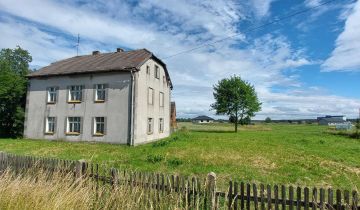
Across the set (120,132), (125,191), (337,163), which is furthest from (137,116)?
(125,191)

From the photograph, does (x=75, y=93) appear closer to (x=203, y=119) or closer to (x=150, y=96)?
(x=150, y=96)

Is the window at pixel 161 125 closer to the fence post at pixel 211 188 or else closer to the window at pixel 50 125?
the window at pixel 50 125

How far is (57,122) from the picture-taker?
27469mm

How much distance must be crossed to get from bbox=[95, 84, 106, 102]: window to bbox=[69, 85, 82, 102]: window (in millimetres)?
1933

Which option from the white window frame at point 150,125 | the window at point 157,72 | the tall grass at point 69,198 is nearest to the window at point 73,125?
the white window frame at point 150,125

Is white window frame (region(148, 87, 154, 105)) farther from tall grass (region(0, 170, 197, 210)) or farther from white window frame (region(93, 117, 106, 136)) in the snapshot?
tall grass (region(0, 170, 197, 210))

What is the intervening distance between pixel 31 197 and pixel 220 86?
52008mm

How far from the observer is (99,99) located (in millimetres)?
26016

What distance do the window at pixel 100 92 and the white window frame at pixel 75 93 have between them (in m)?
1.84

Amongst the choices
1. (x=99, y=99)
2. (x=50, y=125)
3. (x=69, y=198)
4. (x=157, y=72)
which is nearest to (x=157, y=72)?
(x=157, y=72)

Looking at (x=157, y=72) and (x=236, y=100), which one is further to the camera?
(x=236, y=100)

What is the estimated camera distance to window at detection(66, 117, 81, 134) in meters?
26.5

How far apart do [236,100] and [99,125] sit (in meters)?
33.3

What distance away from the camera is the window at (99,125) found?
25.6 meters
